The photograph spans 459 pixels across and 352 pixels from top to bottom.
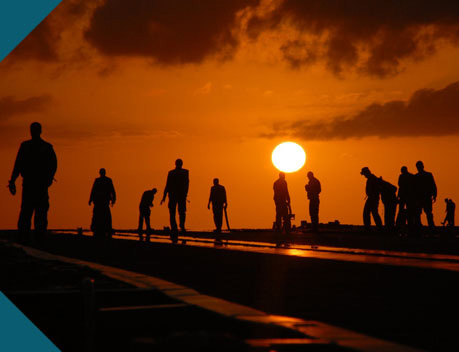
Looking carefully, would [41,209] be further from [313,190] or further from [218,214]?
[313,190]

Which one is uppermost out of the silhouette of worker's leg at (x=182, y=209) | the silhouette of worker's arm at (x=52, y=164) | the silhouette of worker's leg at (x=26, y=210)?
the silhouette of worker's arm at (x=52, y=164)

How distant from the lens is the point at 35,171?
60.7ft

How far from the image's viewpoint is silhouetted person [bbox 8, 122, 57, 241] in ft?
60.4

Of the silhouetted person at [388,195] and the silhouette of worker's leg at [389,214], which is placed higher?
the silhouetted person at [388,195]

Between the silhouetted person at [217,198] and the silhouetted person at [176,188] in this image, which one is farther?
the silhouetted person at [217,198]

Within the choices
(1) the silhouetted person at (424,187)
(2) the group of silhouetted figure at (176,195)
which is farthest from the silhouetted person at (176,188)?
(1) the silhouetted person at (424,187)

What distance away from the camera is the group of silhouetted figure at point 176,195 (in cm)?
1853

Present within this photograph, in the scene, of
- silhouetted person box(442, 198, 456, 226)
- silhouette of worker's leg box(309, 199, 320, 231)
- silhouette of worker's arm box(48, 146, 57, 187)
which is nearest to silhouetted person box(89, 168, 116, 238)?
silhouette of worker's leg box(309, 199, 320, 231)

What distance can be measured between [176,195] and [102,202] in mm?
3099

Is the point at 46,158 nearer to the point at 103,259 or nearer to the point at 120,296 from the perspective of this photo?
the point at 103,259

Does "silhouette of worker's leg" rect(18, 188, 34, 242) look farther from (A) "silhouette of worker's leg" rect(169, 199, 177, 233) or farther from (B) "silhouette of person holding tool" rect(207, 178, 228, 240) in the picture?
(B) "silhouette of person holding tool" rect(207, 178, 228, 240)

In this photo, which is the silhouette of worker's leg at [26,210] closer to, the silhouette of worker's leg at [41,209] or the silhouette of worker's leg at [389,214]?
the silhouette of worker's leg at [41,209]

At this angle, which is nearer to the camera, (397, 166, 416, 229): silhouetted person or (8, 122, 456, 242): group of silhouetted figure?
(8, 122, 456, 242): group of silhouetted figure

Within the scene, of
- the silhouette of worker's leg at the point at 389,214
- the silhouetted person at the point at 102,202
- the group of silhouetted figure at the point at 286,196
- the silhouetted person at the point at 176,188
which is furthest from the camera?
the group of silhouetted figure at the point at 286,196
